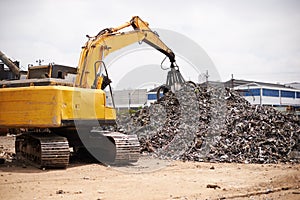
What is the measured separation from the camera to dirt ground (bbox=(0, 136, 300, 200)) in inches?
243

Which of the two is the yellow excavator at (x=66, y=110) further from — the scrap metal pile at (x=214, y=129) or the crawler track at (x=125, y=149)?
the scrap metal pile at (x=214, y=129)

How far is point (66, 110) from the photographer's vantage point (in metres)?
8.78

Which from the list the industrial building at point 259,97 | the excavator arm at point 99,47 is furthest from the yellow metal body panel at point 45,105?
the industrial building at point 259,97

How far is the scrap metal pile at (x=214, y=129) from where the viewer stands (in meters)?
10.9

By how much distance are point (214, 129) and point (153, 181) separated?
5128 mm

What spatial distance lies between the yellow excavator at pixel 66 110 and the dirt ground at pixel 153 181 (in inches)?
19.4

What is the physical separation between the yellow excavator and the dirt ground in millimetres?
492

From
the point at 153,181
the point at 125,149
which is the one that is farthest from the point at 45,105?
the point at 153,181

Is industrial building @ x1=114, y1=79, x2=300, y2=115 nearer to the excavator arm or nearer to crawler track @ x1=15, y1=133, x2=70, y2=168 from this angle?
the excavator arm

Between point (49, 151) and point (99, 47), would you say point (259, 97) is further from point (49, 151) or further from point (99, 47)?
point (49, 151)

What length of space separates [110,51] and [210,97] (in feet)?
17.3

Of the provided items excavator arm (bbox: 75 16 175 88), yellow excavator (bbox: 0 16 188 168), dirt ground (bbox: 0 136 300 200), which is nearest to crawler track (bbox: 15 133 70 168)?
yellow excavator (bbox: 0 16 188 168)

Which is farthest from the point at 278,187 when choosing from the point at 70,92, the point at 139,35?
the point at 139,35

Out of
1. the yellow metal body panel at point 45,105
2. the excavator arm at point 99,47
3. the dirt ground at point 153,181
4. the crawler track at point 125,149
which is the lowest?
the dirt ground at point 153,181
